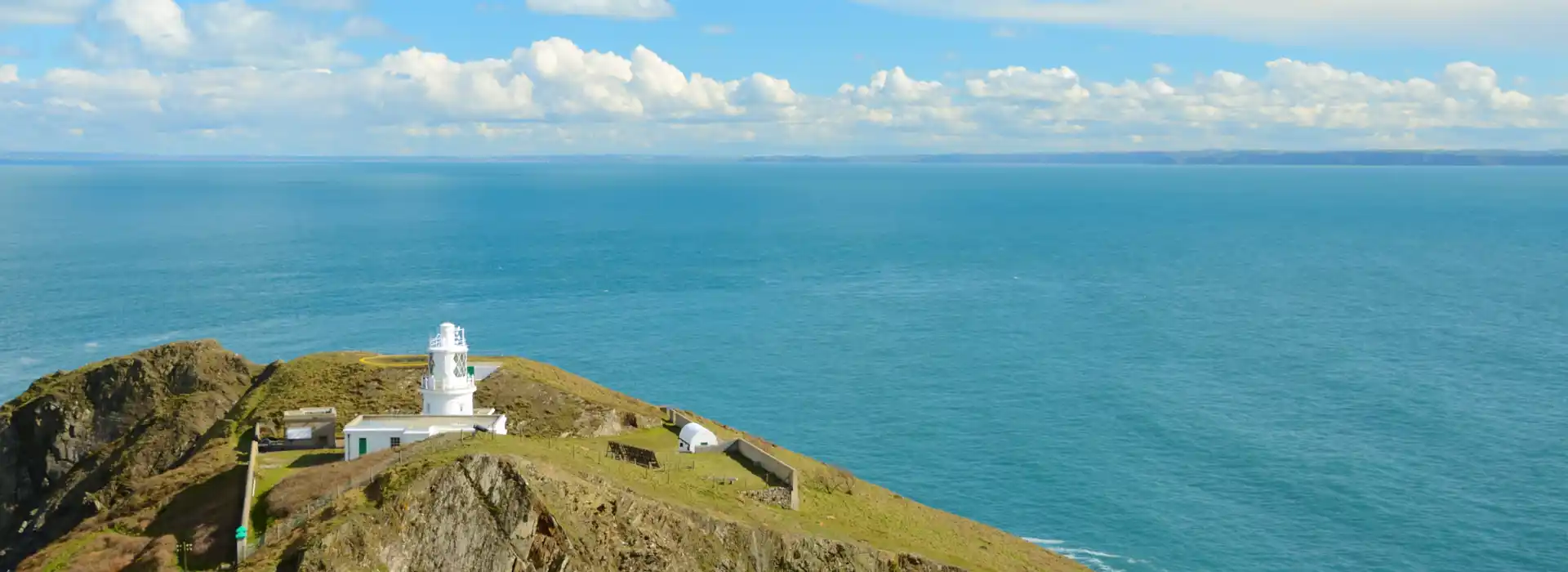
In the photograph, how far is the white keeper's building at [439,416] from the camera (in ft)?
158

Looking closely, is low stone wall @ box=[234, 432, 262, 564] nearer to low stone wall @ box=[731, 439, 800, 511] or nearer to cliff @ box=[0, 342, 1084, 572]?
cliff @ box=[0, 342, 1084, 572]

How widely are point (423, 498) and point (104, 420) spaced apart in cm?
4313

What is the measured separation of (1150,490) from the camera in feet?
226

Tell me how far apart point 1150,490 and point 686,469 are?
3204 cm

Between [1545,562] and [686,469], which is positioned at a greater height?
[686,469]

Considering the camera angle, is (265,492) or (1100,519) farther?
(1100,519)

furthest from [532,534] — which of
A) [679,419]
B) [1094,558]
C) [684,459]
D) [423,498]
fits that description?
[1094,558]

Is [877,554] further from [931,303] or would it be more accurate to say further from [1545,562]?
[931,303]

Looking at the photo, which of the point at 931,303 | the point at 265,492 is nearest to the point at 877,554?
the point at 265,492

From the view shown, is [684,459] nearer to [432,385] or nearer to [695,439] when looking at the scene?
[695,439]

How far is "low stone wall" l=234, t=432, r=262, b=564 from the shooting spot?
36188 mm

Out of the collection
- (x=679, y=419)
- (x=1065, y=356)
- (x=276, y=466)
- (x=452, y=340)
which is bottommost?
(x=1065, y=356)

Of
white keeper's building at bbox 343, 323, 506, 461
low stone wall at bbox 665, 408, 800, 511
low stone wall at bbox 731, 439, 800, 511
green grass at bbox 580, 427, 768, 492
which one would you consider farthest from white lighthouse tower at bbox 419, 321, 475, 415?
low stone wall at bbox 731, 439, 800, 511

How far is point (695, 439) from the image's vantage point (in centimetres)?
5391
